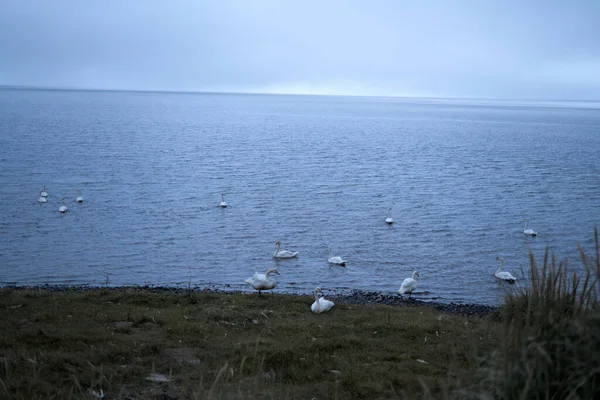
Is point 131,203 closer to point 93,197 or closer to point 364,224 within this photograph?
point 93,197

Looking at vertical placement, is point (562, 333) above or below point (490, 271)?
above

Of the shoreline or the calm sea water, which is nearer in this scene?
the shoreline

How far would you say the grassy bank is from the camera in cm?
865

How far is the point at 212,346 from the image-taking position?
11391mm

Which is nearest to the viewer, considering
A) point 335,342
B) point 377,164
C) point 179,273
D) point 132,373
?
point 132,373

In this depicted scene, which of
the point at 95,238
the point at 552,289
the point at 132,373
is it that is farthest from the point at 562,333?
the point at 95,238

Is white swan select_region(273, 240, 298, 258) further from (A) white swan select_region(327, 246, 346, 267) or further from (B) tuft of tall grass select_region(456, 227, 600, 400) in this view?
(B) tuft of tall grass select_region(456, 227, 600, 400)

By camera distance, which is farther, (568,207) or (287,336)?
(568,207)

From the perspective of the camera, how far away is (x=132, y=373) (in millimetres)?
9422

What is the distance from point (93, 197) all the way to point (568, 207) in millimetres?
32754

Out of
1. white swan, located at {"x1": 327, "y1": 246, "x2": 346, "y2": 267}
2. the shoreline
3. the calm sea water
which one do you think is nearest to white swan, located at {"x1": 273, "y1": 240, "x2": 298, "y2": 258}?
the calm sea water

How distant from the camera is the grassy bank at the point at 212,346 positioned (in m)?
8.65

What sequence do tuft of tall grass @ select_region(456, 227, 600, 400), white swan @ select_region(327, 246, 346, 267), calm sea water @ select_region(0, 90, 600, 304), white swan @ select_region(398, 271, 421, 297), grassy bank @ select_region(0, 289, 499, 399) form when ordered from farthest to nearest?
white swan @ select_region(327, 246, 346, 267)
calm sea water @ select_region(0, 90, 600, 304)
white swan @ select_region(398, 271, 421, 297)
grassy bank @ select_region(0, 289, 499, 399)
tuft of tall grass @ select_region(456, 227, 600, 400)

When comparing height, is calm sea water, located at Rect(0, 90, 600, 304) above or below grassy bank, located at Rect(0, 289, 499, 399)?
below
